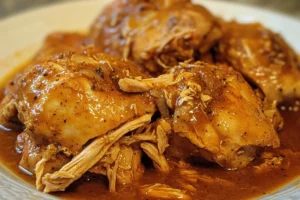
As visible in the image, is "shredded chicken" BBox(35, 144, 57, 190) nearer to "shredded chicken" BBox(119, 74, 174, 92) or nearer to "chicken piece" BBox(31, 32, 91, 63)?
"shredded chicken" BBox(119, 74, 174, 92)

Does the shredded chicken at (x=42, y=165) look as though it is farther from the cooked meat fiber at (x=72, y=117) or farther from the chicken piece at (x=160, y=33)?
the chicken piece at (x=160, y=33)

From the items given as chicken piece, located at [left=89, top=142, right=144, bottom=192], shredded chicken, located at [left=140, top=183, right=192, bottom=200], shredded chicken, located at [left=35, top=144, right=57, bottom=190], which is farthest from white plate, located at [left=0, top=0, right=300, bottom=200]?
shredded chicken, located at [left=140, top=183, right=192, bottom=200]

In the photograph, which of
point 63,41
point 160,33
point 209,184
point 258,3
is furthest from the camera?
point 258,3

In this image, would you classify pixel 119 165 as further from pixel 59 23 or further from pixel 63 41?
pixel 59 23

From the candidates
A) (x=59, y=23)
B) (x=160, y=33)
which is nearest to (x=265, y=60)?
(x=160, y=33)


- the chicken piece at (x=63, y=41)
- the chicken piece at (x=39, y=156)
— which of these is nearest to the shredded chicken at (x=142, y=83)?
the chicken piece at (x=39, y=156)

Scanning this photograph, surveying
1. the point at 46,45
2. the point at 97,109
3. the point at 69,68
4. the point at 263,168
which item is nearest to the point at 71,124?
the point at 97,109
